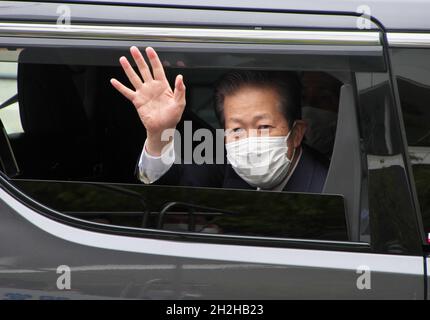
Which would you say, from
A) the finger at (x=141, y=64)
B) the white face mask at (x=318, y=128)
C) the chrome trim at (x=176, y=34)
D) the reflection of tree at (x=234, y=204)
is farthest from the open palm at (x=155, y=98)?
the white face mask at (x=318, y=128)

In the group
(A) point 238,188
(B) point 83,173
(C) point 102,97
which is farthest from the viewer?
(C) point 102,97

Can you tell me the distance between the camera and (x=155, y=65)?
245cm

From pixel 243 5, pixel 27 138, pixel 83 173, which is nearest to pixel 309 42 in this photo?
pixel 243 5

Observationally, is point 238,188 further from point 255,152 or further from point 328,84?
point 328,84

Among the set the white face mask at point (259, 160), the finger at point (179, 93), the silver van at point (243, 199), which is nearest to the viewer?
the silver van at point (243, 199)

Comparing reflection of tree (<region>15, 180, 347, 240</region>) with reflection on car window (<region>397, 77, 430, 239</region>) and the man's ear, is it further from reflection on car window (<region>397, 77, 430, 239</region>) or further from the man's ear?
the man's ear

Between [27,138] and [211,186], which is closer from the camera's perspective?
[211,186]

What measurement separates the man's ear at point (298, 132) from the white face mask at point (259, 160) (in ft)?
0.29

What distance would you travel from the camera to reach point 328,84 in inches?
109

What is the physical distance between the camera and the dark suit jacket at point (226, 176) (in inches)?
107

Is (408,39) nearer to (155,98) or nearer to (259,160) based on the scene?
(259,160)

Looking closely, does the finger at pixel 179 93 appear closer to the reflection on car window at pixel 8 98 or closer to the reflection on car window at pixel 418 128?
the reflection on car window at pixel 8 98

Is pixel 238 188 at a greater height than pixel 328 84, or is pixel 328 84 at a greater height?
pixel 328 84

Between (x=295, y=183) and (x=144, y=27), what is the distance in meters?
0.74
